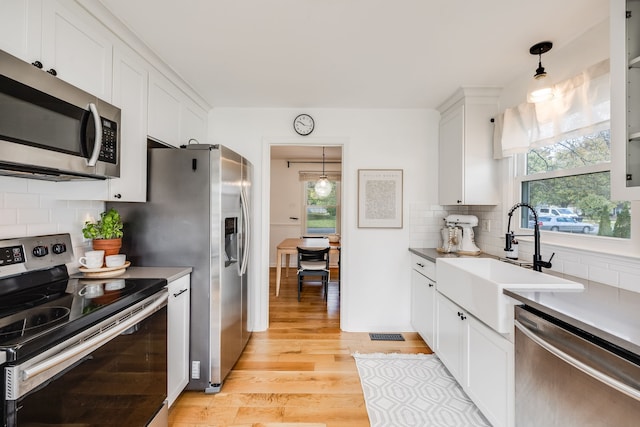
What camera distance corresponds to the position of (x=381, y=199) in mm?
3004

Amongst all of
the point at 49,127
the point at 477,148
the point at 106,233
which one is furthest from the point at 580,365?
the point at 106,233

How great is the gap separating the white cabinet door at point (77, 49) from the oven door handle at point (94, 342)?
1176mm

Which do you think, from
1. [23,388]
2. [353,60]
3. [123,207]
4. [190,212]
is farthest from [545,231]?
[123,207]

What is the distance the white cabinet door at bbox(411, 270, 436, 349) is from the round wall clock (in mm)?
1834

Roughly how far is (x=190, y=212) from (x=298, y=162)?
4.69 metres

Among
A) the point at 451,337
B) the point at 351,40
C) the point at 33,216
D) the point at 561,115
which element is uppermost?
the point at 351,40

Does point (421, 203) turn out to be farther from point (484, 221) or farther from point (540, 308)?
point (540, 308)

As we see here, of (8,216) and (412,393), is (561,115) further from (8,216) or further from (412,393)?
(8,216)

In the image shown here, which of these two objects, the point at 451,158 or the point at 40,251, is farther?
the point at 451,158

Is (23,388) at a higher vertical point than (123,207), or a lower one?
lower

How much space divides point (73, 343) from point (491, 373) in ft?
6.43

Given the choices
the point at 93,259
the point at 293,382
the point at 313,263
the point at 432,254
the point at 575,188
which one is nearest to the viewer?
the point at 93,259

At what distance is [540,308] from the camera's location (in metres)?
1.22

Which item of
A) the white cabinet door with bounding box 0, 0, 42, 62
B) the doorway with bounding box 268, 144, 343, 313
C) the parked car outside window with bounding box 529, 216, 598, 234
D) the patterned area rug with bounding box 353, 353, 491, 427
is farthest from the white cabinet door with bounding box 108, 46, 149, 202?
the doorway with bounding box 268, 144, 343, 313
